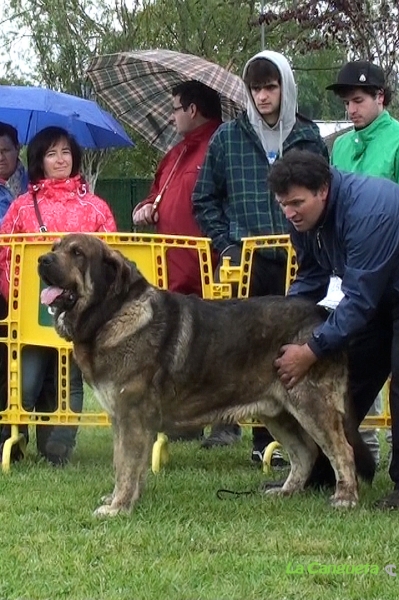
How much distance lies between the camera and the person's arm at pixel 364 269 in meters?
5.23

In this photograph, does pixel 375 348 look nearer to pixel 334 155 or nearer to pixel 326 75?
pixel 334 155

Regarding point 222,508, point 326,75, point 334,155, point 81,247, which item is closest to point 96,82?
point 334,155

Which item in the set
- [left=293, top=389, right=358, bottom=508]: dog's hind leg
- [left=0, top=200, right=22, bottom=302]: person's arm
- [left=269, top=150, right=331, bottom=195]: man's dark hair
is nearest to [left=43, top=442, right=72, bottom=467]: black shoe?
[left=0, top=200, right=22, bottom=302]: person's arm

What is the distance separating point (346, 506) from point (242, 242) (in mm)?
2026

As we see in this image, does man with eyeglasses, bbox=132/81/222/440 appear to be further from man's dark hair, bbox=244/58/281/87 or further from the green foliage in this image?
the green foliage

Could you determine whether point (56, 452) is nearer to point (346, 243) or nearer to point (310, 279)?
point (310, 279)

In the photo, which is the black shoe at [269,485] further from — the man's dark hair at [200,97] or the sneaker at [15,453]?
the man's dark hair at [200,97]

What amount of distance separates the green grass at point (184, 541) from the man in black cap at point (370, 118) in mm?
2091

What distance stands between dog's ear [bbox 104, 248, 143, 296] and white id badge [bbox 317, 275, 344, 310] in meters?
1.22

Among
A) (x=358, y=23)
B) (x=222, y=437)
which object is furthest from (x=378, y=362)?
(x=358, y=23)

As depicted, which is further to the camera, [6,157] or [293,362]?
[6,157]

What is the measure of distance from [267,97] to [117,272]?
6.10 feet

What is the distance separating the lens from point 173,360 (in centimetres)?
547

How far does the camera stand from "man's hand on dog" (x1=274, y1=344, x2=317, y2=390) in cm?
544
